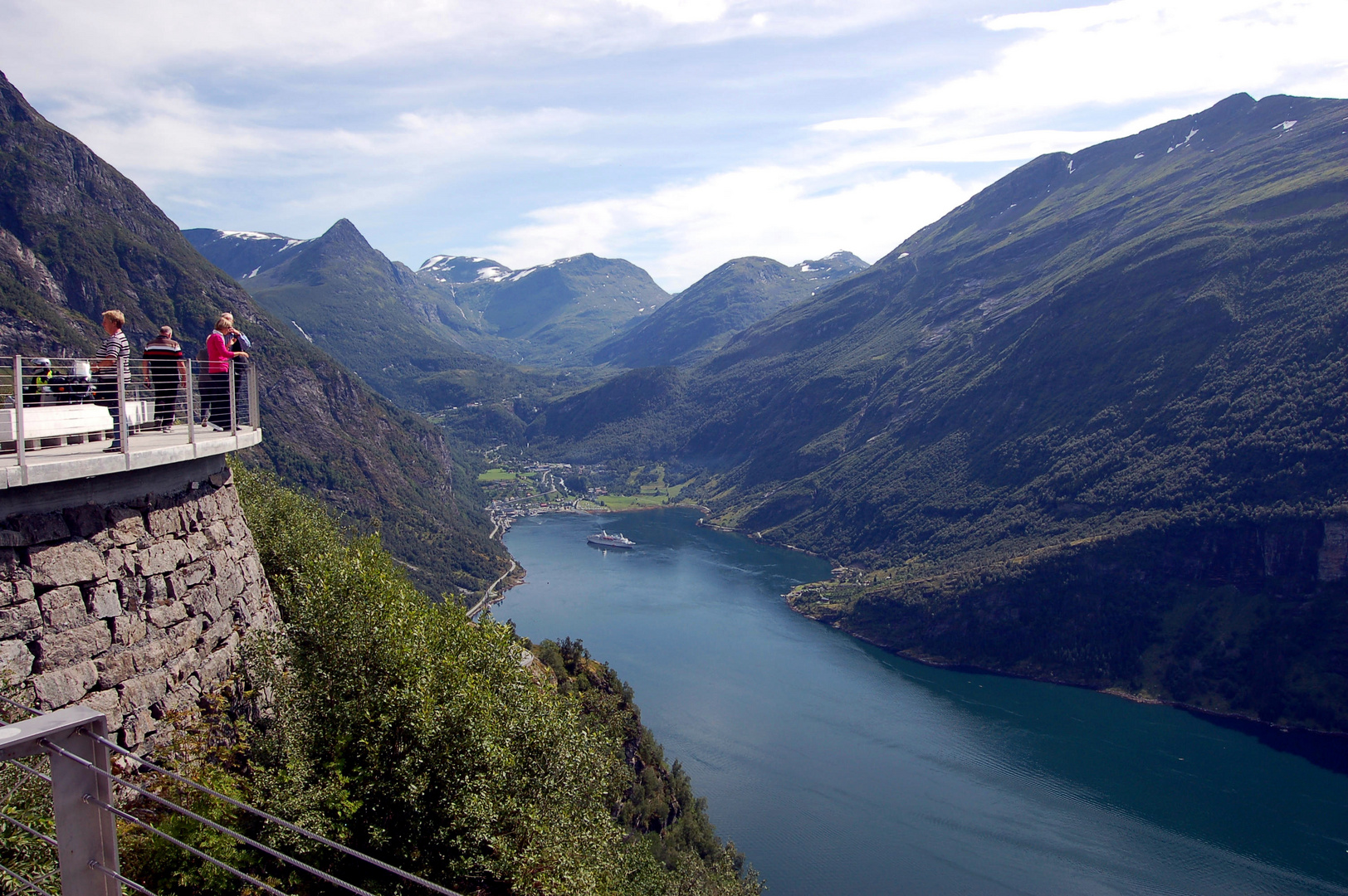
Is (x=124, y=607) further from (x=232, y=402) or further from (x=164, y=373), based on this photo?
(x=164, y=373)

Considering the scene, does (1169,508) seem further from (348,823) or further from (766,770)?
(348,823)

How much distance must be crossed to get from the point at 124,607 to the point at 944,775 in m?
60.7

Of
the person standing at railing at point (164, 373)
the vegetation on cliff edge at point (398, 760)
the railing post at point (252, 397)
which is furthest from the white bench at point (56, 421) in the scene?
the vegetation on cliff edge at point (398, 760)

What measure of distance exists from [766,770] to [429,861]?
52384 millimetres

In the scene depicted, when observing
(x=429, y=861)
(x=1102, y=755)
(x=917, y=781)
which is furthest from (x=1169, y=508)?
(x=429, y=861)

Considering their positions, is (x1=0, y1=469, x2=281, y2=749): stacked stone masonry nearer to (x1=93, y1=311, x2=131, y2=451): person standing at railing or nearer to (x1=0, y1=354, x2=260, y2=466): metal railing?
(x1=0, y1=354, x2=260, y2=466): metal railing

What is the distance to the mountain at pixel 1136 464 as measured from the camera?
272ft

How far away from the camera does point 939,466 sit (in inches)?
5507

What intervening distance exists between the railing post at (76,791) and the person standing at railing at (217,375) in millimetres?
8761

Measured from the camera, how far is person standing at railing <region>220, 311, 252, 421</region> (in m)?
12.7

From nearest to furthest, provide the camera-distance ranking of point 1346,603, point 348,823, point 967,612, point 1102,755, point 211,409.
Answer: point 348,823 → point 211,409 → point 1102,755 → point 1346,603 → point 967,612

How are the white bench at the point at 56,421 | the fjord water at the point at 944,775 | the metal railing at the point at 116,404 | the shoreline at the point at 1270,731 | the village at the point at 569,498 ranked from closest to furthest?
the white bench at the point at 56,421 → the metal railing at the point at 116,404 → the fjord water at the point at 944,775 → the shoreline at the point at 1270,731 → the village at the point at 569,498

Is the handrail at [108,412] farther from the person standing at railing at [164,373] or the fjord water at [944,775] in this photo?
the fjord water at [944,775]

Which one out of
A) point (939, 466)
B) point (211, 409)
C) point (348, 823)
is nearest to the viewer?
point (348, 823)
